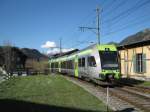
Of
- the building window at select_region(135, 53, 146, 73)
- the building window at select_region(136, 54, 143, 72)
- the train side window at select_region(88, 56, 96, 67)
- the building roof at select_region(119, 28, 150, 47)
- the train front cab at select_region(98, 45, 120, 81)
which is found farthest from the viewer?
the building roof at select_region(119, 28, 150, 47)

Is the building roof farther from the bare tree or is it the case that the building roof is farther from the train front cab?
the bare tree

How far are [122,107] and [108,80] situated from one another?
1031 cm

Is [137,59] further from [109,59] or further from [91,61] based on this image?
[109,59]

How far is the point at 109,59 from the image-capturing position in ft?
81.7

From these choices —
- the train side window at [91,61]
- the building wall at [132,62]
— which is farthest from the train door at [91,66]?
the building wall at [132,62]

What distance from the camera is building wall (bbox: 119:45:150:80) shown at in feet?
109

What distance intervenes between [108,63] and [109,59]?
1.18ft

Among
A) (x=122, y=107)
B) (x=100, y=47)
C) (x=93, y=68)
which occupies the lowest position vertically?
(x=122, y=107)

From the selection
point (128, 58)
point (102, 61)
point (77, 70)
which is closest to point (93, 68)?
point (102, 61)

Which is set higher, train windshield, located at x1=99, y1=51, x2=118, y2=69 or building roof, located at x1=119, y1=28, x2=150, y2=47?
building roof, located at x1=119, y1=28, x2=150, y2=47

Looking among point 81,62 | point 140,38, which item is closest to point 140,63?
point 140,38

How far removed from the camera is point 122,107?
561 inches

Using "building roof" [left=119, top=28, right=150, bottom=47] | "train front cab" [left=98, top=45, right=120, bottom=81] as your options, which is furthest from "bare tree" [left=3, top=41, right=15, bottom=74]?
"train front cab" [left=98, top=45, right=120, bottom=81]

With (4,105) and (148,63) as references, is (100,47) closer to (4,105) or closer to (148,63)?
(148,63)
